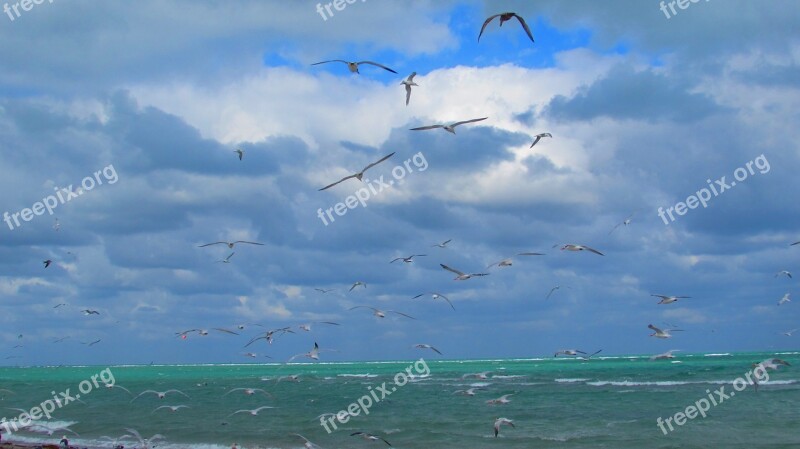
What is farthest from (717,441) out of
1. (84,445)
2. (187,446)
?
(84,445)

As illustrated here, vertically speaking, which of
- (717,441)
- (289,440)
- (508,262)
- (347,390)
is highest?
(347,390)

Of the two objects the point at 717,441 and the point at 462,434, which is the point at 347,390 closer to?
the point at 462,434

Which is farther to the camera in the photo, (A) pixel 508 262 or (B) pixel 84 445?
(B) pixel 84 445

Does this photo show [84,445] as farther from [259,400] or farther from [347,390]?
[347,390]

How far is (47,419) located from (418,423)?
74.4 ft

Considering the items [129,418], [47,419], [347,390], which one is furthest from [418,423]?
[347,390]

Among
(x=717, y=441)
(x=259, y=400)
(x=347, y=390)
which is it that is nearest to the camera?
(x=717, y=441)

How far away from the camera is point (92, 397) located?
58.8m

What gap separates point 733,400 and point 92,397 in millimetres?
48618

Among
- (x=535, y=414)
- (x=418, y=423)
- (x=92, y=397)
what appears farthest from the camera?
(x=92, y=397)

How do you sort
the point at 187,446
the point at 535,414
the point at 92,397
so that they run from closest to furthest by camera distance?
1. the point at 187,446
2. the point at 535,414
3. the point at 92,397

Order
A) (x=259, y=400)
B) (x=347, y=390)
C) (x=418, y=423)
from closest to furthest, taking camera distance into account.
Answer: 1. (x=418, y=423)
2. (x=259, y=400)
3. (x=347, y=390)

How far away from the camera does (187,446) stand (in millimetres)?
29797

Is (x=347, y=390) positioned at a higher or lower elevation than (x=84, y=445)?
higher
